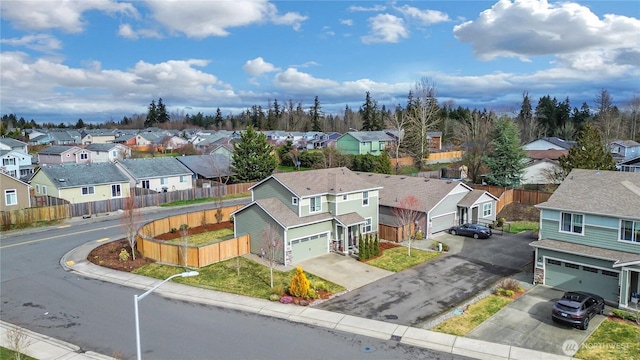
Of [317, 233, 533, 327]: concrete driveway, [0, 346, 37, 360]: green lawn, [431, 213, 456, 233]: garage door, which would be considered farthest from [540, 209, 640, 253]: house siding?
[0, 346, 37, 360]: green lawn

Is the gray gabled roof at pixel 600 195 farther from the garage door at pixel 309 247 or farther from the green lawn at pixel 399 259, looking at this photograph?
the garage door at pixel 309 247

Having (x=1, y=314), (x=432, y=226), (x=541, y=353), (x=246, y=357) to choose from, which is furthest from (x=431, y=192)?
(x=1, y=314)

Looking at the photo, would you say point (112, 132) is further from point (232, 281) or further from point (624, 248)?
point (624, 248)

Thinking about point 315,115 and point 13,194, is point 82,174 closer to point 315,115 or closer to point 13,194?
point 13,194

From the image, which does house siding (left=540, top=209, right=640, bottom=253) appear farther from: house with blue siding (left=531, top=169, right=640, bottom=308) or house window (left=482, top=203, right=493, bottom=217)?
house window (left=482, top=203, right=493, bottom=217)

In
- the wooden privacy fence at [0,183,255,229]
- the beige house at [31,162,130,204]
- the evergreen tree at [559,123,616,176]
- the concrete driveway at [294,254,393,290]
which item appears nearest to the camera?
the concrete driveway at [294,254,393,290]

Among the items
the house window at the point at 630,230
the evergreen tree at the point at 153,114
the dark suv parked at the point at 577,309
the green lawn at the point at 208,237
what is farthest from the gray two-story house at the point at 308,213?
the evergreen tree at the point at 153,114

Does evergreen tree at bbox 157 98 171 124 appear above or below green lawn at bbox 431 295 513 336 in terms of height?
above

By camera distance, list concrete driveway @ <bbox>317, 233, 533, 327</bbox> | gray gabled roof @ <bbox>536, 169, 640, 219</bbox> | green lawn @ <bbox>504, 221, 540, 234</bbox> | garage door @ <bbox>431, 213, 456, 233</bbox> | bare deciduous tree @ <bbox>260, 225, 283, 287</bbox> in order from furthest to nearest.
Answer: green lawn @ <bbox>504, 221, 540, 234</bbox>, garage door @ <bbox>431, 213, 456, 233</bbox>, bare deciduous tree @ <bbox>260, 225, 283, 287</bbox>, gray gabled roof @ <bbox>536, 169, 640, 219</bbox>, concrete driveway @ <bbox>317, 233, 533, 327</bbox>
